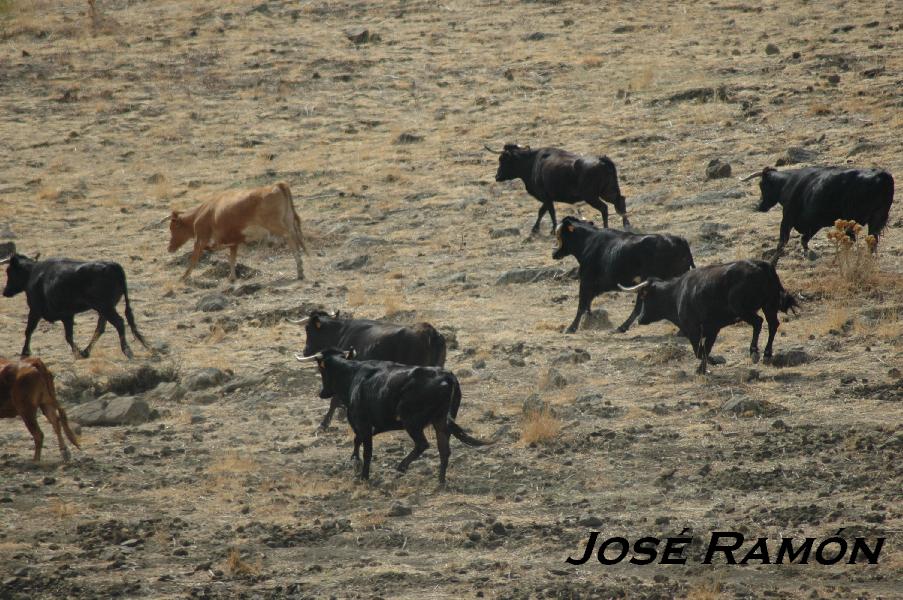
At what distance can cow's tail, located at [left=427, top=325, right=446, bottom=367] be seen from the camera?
44.0 feet

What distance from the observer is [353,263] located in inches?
833

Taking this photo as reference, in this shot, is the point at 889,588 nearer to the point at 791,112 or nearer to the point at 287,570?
the point at 287,570

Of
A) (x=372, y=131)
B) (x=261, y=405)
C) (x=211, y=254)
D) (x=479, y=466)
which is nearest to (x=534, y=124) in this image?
(x=372, y=131)

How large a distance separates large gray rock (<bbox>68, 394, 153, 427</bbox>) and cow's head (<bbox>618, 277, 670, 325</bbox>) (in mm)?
5668

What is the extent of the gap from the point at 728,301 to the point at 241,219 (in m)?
9.68

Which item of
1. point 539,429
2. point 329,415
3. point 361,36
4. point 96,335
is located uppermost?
point 361,36

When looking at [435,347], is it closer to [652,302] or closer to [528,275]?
[652,302]

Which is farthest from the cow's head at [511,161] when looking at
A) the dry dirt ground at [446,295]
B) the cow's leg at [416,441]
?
the cow's leg at [416,441]

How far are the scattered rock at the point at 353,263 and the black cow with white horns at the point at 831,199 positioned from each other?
20.9 feet

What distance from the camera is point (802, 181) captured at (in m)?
18.4

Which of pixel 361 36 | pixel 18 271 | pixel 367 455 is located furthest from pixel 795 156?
pixel 361 36

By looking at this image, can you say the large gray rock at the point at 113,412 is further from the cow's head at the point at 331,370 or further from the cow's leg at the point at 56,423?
the cow's head at the point at 331,370

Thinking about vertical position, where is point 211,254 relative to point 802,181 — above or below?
below

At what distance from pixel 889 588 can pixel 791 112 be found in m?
19.2
